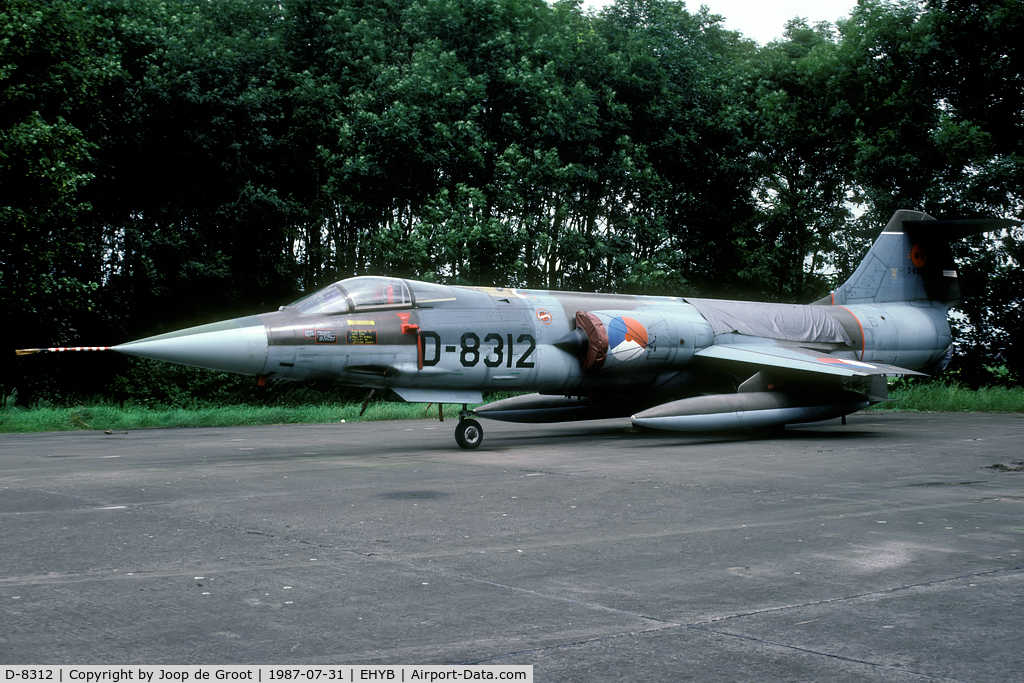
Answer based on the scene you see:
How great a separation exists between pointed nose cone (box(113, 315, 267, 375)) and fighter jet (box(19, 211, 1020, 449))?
2cm

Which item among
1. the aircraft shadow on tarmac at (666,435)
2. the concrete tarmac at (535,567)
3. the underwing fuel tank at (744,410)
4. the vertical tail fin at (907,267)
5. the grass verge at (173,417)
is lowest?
the grass verge at (173,417)

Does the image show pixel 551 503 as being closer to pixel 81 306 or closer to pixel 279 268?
pixel 81 306

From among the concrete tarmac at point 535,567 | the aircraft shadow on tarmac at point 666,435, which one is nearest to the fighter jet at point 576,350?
the aircraft shadow on tarmac at point 666,435

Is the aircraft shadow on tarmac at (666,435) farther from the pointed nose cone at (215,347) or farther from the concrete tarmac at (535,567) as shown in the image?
the concrete tarmac at (535,567)

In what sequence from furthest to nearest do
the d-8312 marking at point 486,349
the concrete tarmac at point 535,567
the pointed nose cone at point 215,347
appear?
the d-8312 marking at point 486,349, the pointed nose cone at point 215,347, the concrete tarmac at point 535,567

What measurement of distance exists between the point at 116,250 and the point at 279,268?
5447 mm

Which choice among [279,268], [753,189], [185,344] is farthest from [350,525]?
[753,189]

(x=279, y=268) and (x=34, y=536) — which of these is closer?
(x=34, y=536)

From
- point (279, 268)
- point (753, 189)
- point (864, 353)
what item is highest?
point (753, 189)

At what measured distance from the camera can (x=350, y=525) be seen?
7059mm

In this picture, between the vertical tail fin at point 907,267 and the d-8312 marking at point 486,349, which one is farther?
the vertical tail fin at point 907,267

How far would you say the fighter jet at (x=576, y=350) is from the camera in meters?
12.6

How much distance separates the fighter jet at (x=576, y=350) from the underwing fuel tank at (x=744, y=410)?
24mm

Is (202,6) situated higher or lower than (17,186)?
higher
